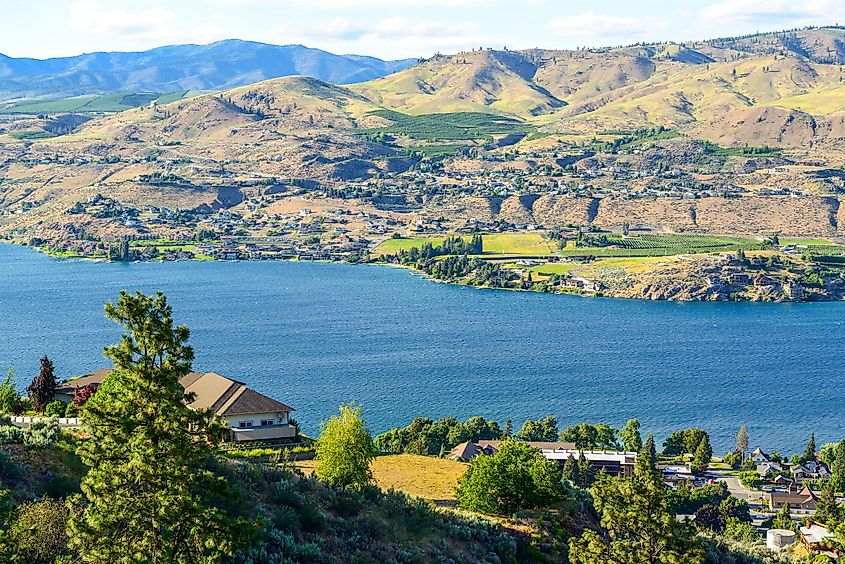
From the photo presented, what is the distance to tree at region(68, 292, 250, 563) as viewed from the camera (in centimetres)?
1900

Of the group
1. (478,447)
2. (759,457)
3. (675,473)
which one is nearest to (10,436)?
(478,447)

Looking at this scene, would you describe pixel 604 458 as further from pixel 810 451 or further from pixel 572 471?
pixel 810 451

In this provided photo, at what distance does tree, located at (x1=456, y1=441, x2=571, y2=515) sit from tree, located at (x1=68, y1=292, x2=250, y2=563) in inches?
555

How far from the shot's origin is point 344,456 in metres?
32.7

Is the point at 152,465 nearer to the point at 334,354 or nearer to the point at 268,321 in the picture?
the point at 334,354

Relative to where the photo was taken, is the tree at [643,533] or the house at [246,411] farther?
the house at [246,411]

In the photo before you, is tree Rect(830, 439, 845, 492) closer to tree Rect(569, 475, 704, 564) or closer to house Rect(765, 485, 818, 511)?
house Rect(765, 485, 818, 511)

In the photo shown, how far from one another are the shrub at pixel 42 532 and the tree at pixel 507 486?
1404 centimetres

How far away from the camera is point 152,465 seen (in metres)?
19.1

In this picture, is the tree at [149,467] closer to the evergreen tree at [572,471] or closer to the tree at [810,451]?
the evergreen tree at [572,471]

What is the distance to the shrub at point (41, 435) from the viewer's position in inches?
1035

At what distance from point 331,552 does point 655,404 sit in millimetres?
58844

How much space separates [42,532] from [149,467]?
3.85 meters

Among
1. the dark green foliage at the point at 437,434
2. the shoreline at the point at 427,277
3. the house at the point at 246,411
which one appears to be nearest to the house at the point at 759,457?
the dark green foliage at the point at 437,434
